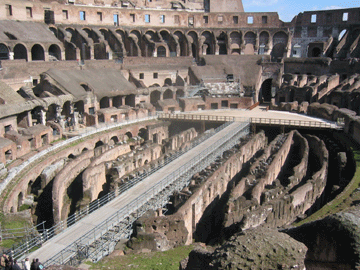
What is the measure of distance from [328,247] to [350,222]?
2.79ft

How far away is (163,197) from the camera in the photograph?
1817 cm

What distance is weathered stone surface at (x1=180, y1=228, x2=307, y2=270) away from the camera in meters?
8.15

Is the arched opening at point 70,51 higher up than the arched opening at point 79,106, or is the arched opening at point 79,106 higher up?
the arched opening at point 70,51

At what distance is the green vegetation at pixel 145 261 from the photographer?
11.9m

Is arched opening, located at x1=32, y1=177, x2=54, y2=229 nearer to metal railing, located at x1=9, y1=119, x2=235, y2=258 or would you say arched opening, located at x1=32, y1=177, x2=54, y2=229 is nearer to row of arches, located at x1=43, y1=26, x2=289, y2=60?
metal railing, located at x1=9, y1=119, x2=235, y2=258

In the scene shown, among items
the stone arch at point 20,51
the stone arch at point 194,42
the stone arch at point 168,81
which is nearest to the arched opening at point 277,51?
the stone arch at point 194,42

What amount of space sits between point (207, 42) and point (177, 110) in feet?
59.5

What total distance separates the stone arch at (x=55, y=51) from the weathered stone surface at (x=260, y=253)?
3757 cm

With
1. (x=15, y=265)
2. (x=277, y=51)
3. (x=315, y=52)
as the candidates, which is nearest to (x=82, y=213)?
(x=15, y=265)

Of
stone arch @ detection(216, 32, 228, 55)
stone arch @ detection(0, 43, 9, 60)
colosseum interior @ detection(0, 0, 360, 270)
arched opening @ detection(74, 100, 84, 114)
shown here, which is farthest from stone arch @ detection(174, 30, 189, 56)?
stone arch @ detection(0, 43, 9, 60)

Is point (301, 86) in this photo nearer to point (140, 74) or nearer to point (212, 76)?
point (212, 76)

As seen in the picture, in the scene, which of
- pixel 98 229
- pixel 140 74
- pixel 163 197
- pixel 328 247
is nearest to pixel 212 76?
pixel 140 74

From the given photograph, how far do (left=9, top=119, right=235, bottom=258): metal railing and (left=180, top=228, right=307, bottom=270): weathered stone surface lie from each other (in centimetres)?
698

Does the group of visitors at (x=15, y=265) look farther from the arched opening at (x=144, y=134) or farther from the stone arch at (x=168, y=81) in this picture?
the stone arch at (x=168, y=81)
